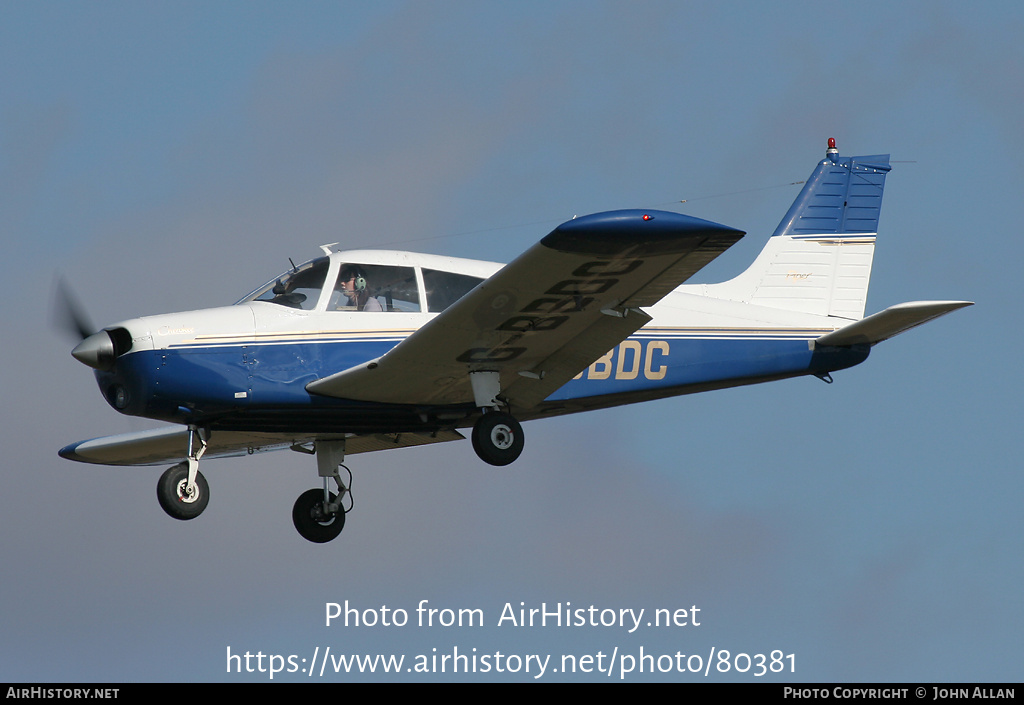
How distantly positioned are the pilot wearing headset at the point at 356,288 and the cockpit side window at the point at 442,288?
50 cm

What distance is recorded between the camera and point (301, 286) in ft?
46.8

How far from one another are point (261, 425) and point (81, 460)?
351cm

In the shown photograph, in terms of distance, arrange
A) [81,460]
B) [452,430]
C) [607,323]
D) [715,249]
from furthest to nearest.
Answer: [81,460], [452,430], [607,323], [715,249]

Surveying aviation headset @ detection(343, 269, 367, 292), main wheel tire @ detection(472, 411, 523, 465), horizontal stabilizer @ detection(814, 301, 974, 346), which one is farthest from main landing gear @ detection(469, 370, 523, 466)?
horizontal stabilizer @ detection(814, 301, 974, 346)

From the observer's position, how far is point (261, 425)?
14.5 metres

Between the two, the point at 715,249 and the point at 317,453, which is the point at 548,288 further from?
the point at 317,453

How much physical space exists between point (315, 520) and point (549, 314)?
154 inches

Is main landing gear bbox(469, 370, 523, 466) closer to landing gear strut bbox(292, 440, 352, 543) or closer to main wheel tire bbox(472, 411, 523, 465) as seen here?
main wheel tire bbox(472, 411, 523, 465)

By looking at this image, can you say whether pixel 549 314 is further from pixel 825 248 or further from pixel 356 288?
pixel 825 248

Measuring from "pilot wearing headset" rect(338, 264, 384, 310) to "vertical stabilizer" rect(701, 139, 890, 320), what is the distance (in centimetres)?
417

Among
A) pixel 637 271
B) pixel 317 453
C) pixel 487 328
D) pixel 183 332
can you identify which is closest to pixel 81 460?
pixel 317 453

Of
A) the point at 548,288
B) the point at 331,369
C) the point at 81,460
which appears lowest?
the point at 81,460

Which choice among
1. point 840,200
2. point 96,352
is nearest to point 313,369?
point 96,352

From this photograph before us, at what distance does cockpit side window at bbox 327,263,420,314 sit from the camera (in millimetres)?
14203
